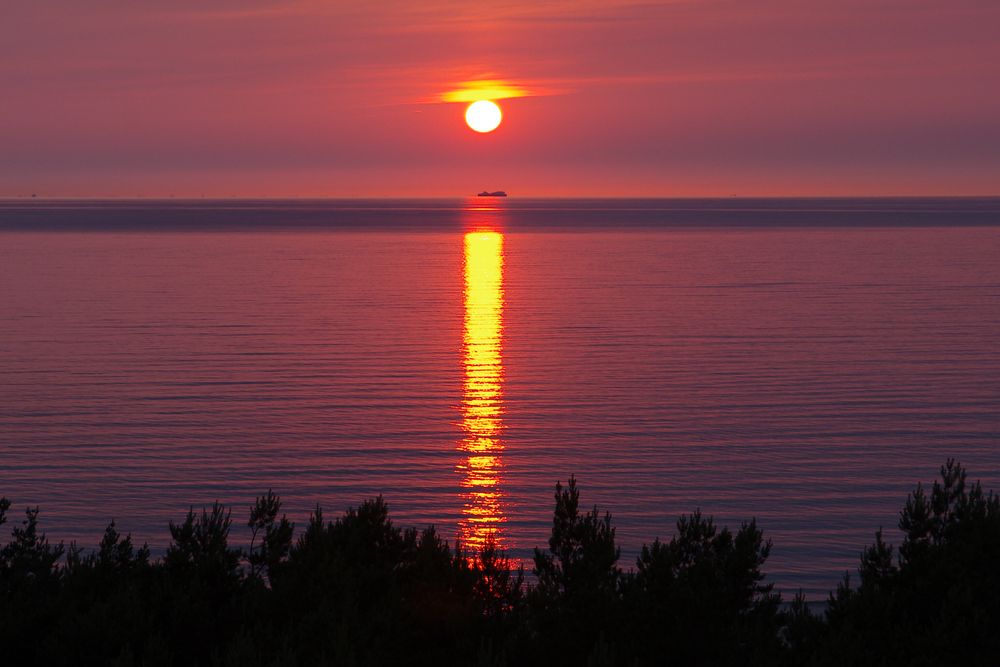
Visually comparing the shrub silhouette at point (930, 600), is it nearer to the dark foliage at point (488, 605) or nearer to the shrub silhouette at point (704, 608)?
the dark foliage at point (488, 605)

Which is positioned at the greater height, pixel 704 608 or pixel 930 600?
pixel 930 600

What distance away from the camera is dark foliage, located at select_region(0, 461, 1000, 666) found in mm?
11000

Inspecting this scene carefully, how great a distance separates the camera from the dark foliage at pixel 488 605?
1100 centimetres

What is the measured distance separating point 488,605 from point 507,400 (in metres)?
18.9

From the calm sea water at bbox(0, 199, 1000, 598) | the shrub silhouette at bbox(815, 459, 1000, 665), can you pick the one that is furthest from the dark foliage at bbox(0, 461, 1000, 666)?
the calm sea water at bbox(0, 199, 1000, 598)

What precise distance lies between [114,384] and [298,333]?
1134cm

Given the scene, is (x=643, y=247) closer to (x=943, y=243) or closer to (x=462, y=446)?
(x=943, y=243)

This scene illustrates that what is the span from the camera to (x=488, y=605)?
1240 cm

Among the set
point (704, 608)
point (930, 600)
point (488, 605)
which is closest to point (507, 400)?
point (488, 605)

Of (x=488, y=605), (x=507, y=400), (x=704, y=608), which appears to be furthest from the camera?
(x=507, y=400)

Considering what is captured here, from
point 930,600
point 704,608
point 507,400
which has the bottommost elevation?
point 704,608

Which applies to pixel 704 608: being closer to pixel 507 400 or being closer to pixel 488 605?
pixel 488 605

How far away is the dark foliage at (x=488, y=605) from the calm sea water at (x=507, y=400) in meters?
5.71

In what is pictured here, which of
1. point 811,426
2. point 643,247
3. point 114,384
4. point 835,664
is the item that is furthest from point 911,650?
point 643,247
